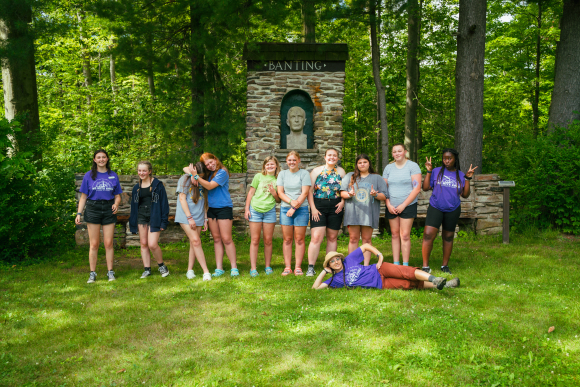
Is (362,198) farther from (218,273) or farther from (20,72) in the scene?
(20,72)

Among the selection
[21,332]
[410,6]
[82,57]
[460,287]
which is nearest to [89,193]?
[21,332]

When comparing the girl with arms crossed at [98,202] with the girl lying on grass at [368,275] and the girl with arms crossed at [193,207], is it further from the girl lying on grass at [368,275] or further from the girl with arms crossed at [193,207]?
the girl lying on grass at [368,275]

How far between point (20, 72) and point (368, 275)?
9328mm

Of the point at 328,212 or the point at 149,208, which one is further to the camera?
the point at 149,208

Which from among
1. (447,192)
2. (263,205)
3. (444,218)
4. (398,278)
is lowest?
(398,278)

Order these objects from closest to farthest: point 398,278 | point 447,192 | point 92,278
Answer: point 398,278 → point 447,192 → point 92,278

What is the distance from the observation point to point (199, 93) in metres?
10.8

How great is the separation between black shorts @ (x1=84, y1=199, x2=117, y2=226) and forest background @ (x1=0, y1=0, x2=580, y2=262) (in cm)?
165

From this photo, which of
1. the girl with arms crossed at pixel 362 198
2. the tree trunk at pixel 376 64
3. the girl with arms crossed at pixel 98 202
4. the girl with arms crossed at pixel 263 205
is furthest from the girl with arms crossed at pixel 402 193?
the tree trunk at pixel 376 64

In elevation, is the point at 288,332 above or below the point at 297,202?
below

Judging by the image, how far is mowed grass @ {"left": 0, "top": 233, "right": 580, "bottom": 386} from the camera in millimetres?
3100

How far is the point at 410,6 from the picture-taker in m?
9.94

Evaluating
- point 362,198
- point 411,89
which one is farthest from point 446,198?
point 411,89

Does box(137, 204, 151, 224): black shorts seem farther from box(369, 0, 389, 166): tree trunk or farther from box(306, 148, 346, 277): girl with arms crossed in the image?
box(369, 0, 389, 166): tree trunk
